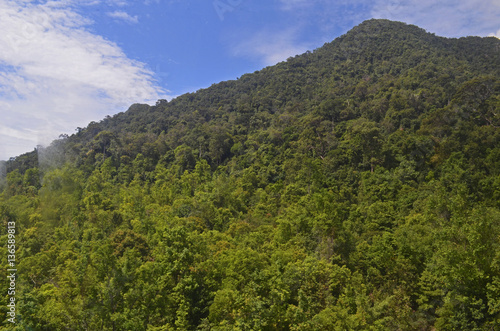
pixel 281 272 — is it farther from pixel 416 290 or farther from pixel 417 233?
pixel 417 233

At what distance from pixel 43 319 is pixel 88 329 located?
2.48 m

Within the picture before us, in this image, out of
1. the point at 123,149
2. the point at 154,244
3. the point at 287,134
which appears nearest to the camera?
the point at 154,244

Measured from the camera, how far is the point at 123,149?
226 feet

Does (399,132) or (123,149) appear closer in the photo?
(399,132)

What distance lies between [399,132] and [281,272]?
119ft

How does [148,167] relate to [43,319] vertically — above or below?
above

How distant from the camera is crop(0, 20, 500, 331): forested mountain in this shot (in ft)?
57.2

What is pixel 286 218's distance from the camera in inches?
1196

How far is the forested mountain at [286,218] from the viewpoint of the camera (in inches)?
687

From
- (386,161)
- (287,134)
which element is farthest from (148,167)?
(386,161)

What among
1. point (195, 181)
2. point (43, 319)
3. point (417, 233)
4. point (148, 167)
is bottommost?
point (43, 319)

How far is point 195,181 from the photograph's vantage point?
169 feet

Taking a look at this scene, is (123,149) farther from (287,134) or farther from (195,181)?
(287,134)

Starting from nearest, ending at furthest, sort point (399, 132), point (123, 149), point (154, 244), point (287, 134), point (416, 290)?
point (416, 290) → point (154, 244) → point (399, 132) → point (287, 134) → point (123, 149)
